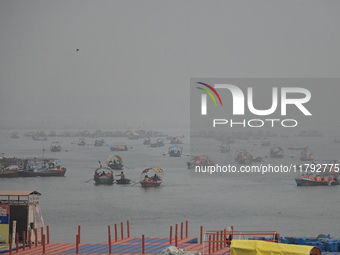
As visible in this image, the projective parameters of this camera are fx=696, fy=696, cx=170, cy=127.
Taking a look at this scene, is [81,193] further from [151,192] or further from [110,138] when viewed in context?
[110,138]

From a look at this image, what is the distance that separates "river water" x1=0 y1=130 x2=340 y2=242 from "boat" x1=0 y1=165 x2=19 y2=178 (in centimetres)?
115

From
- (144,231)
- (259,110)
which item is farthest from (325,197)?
(259,110)

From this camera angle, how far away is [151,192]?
58.5 meters

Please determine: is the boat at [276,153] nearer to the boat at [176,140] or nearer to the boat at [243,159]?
the boat at [243,159]

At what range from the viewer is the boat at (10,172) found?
72250 millimetres

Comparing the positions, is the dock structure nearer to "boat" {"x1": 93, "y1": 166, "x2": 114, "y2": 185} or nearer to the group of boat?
"boat" {"x1": 93, "y1": 166, "x2": 114, "y2": 185}

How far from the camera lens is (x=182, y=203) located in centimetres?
5394

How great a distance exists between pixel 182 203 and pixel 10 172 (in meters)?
25.7

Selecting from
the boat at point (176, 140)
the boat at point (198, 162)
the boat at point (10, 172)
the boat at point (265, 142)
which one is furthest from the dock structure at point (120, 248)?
the boat at point (176, 140)

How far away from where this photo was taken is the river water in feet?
128

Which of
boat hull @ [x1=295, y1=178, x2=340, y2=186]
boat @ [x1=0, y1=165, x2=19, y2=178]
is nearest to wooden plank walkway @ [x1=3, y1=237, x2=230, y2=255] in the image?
boat hull @ [x1=295, y1=178, x2=340, y2=186]

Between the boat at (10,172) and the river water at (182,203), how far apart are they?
3.77ft

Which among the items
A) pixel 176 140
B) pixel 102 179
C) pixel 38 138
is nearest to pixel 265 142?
pixel 176 140

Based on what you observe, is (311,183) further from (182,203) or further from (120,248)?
(120,248)
